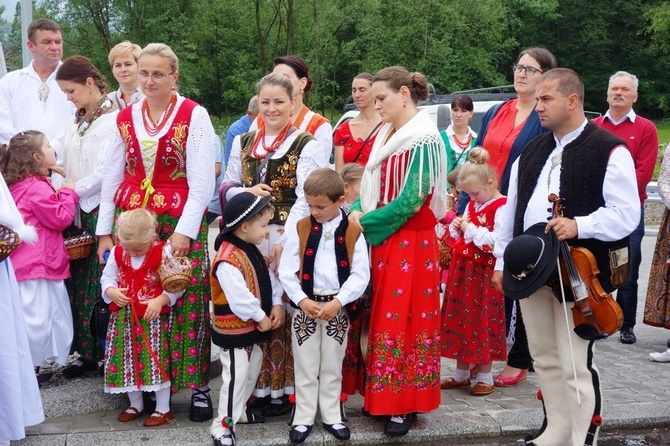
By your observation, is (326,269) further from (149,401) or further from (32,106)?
(32,106)

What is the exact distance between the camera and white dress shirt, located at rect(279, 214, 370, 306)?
4.56m

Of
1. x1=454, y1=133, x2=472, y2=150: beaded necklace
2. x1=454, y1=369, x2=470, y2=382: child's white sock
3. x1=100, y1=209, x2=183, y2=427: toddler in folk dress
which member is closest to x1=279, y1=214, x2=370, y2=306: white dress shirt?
x1=100, y1=209, x2=183, y2=427: toddler in folk dress

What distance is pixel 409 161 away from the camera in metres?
4.63

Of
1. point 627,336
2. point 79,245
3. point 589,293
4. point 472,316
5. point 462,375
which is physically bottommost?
point 627,336

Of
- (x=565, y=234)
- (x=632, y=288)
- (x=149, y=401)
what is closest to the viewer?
(x=565, y=234)

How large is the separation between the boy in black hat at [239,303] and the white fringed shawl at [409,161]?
0.62 metres

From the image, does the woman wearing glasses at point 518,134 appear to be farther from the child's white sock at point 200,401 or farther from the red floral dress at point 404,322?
the child's white sock at point 200,401

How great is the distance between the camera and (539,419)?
507 centimetres

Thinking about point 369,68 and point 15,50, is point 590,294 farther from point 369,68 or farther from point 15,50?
point 369,68

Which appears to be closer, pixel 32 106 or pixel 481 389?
pixel 481 389

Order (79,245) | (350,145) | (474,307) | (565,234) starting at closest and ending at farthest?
(565,234) < (79,245) < (474,307) < (350,145)

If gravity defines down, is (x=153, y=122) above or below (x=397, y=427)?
above

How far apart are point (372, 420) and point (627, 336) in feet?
10.6

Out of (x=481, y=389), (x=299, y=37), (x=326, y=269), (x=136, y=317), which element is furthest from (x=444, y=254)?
A: (x=299, y=37)
